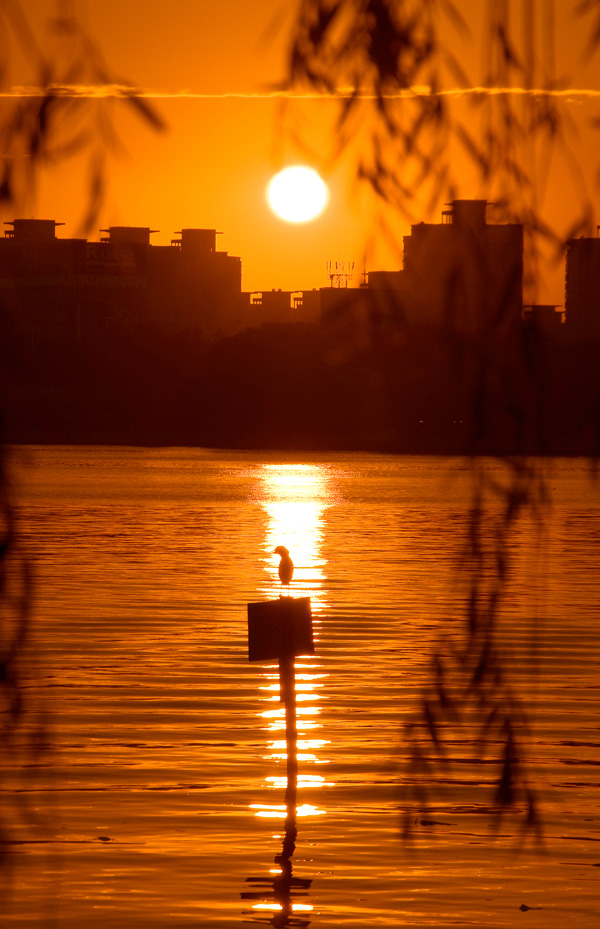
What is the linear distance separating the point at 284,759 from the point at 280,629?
4.09 metres

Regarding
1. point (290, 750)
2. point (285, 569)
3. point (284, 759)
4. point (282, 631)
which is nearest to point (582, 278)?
point (282, 631)

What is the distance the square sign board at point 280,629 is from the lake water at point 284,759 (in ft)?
3.14

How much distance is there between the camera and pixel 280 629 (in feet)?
36.5

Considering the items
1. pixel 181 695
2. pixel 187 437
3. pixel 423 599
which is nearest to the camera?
pixel 181 695

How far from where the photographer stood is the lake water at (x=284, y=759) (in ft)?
32.1

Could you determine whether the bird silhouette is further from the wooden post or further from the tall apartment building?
the tall apartment building

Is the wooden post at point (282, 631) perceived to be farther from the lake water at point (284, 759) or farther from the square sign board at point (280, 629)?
the lake water at point (284, 759)

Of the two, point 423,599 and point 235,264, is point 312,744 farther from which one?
point 423,599

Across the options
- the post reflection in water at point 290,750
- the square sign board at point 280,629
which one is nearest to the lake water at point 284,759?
the post reflection in water at point 290,750

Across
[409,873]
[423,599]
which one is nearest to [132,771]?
[409,873]

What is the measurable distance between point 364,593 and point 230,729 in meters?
16.5

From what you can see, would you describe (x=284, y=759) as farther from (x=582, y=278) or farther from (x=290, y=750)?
(x=582, y=278)

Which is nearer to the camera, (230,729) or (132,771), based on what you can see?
(132,771)

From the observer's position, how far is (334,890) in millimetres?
10617
